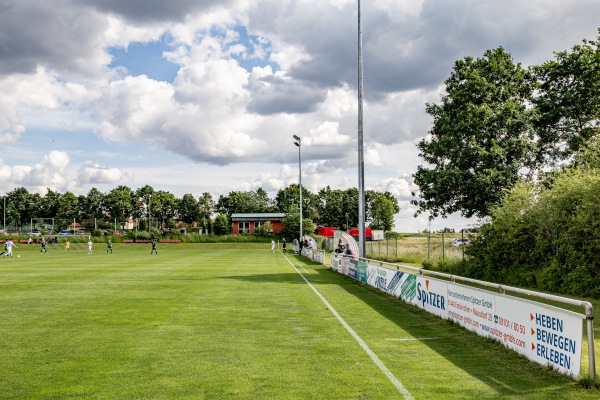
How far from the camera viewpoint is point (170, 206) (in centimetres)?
16675

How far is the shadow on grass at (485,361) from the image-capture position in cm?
719

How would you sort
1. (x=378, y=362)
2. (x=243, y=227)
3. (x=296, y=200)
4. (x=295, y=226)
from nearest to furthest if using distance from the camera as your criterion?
1. (x=378, y=362)
2. (x=295, y=226)
3. (x=243, y=227)
4. (x=296, y=200)

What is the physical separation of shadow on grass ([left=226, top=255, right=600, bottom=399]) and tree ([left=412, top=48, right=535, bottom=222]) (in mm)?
18352

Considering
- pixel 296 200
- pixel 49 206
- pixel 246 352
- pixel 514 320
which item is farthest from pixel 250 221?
pixel 514 320

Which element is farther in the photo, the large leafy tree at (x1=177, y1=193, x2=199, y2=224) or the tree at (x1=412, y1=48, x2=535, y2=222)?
the large leafy tree at (x1=177, y1=193, x2=199, y2=224)

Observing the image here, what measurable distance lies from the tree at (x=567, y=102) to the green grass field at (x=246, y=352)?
21.0 meters

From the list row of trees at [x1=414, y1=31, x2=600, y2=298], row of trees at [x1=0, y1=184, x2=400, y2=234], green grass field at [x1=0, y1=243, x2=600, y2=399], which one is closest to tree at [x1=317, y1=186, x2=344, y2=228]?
row of trees at [x1=0, y1=184, x2=400, y2=234]

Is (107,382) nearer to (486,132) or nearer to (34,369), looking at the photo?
(34,369)

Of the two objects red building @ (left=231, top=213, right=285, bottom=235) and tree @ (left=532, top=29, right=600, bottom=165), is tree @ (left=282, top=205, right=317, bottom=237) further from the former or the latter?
tree @ (left=532, top=29, right=600, bottom=165)

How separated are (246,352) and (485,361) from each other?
3.97 meters

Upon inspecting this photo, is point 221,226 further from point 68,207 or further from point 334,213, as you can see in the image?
point 68,207

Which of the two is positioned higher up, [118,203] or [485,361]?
[118,203]

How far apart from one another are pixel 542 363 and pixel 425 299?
6549mm

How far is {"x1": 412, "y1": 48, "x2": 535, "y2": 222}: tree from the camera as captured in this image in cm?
3192
